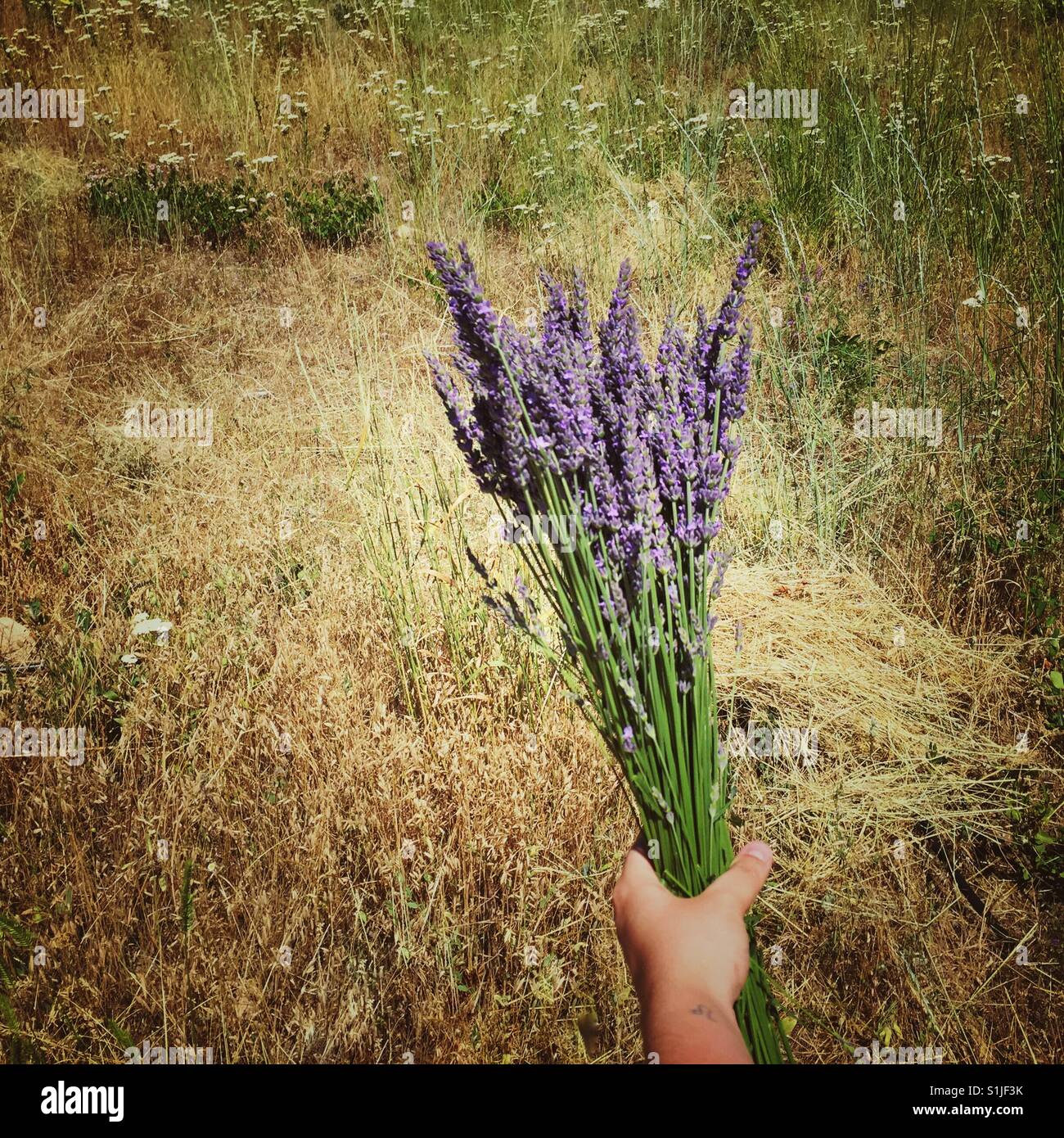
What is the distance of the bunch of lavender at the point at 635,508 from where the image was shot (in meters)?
1.09

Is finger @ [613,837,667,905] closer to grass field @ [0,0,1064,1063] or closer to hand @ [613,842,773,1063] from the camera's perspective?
hand @ [613,842,773,1063]

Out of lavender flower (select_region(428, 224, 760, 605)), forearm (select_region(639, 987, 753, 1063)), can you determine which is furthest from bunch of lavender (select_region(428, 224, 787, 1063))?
forearm (select_region(639, 987, 753, 1063))

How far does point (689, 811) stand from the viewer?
Result: 3.66ft

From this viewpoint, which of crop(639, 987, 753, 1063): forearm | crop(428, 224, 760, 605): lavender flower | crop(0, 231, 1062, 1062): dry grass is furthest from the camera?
crop(0, 231, 1062, 1062): dry grass

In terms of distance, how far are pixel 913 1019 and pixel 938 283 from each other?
2759 millimetres

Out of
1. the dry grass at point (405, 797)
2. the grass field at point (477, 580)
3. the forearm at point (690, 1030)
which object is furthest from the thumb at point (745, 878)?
the dry grass at point (405, 797)

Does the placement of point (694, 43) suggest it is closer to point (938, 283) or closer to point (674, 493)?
point (938, 283)

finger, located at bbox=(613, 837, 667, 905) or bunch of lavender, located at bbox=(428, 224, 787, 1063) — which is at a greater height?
bunch of lavender, located at bbox=(428, 224, 787, 1063)

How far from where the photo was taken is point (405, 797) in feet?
5.89

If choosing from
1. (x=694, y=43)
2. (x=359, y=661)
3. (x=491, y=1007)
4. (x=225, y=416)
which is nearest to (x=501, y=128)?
(x=694, y=43)

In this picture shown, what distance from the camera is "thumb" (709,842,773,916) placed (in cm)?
108

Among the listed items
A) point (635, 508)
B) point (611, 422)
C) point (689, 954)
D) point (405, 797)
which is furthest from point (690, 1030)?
point (405, 797)

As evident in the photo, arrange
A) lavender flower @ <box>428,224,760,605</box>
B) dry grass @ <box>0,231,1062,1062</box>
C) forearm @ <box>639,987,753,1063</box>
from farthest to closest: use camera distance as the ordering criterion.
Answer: dry grass @ <box>0,231,1062,1062</box> → lavender flower @ <box>428,224,760,605</box> → forearm @ <box>639,987,753,1063</box>

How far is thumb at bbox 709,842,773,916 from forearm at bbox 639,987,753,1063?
0.16 meters
